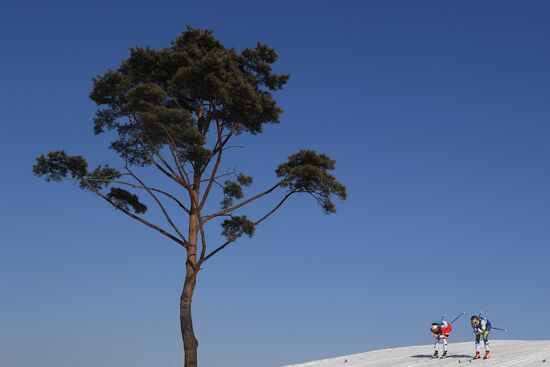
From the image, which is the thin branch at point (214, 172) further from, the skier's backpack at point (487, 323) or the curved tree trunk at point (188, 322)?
the skier's backpack at point (487, 323)

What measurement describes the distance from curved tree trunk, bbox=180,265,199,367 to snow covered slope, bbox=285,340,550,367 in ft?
15.7

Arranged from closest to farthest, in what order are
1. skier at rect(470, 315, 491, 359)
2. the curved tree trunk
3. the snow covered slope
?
the snow covered slope → the curved tree trunk → skier at rect(470, 315, 491, 359)

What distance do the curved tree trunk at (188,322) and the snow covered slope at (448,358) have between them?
4.78 meters

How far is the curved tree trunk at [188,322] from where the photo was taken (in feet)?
77.3


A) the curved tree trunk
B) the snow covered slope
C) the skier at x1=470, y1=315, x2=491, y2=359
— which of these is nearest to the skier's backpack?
the skier at x1=470, y1=315, x2=491, y2=359

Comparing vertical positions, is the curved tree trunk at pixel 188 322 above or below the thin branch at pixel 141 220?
below

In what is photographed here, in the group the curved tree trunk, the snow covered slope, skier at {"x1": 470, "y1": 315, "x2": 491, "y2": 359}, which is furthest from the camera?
skier at {"x1": 470, "y1": 315, "x2": 491, "y2": 359}

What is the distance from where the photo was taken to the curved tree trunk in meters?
23.5

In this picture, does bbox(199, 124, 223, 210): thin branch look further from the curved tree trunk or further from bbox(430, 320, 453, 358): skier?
bbox(430, 320, 453, 358): skier

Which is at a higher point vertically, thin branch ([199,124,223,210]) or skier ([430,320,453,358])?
thin branch ([199,124,223,210])

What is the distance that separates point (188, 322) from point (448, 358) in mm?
10374

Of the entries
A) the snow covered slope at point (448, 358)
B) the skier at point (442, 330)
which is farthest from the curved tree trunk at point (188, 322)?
the skier at point (442, 330)

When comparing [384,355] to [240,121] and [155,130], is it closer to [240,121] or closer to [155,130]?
[240,121]

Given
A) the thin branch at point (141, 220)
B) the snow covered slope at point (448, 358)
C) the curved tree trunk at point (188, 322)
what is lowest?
the snow covered slope at point (448, 358)
